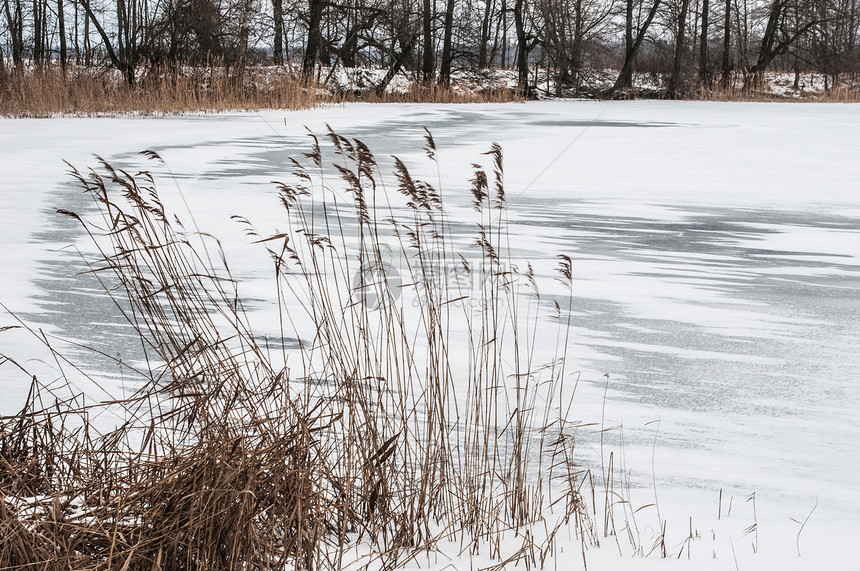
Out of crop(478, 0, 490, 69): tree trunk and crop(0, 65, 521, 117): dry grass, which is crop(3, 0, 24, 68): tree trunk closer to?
crop(0, 65, 521, 117): dry grass

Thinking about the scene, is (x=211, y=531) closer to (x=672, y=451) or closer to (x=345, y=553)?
(x=345, y=553)

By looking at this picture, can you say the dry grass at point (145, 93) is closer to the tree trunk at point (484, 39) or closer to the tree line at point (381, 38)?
the tree line at point (381, 38)

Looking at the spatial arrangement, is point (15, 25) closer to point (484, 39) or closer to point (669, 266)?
point (484, 39)

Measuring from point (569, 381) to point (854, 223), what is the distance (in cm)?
326

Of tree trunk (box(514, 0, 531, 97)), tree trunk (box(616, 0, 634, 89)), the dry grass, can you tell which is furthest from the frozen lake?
tree trunk (box(616, 0, 634, 89))

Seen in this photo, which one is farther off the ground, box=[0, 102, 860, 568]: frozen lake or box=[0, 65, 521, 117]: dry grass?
box=[0, 65, 521, 117]: dry grass

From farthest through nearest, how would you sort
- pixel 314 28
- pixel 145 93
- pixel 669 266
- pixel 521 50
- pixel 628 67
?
1. pixel 628 67
2. pixel 521 50
3. pixel 314 28
4. pixel 145 93
5. pixel 669 266

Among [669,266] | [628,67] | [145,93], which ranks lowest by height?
[669,266]

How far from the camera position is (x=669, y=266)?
14.0 feet

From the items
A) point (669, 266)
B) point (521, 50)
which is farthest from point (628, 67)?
point (669, 266)

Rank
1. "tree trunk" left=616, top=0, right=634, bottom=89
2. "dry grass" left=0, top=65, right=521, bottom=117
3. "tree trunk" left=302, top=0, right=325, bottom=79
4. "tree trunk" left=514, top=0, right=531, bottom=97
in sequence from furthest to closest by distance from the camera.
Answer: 1. "tree trunk" left=616, top=0, right=634, bottom=89
2. "tree trunk" left=514, top=0, right=531, bottom=97
3. "tree trunk" left=302, top=0, right=325, bottom=79
4. "dry grass" left=0, top=65, right=521, bottom=117

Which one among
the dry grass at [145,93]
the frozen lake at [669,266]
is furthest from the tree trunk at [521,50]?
the frozen lake at [669,266]

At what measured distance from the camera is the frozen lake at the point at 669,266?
2.27 metres

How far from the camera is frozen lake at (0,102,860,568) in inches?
89.2
